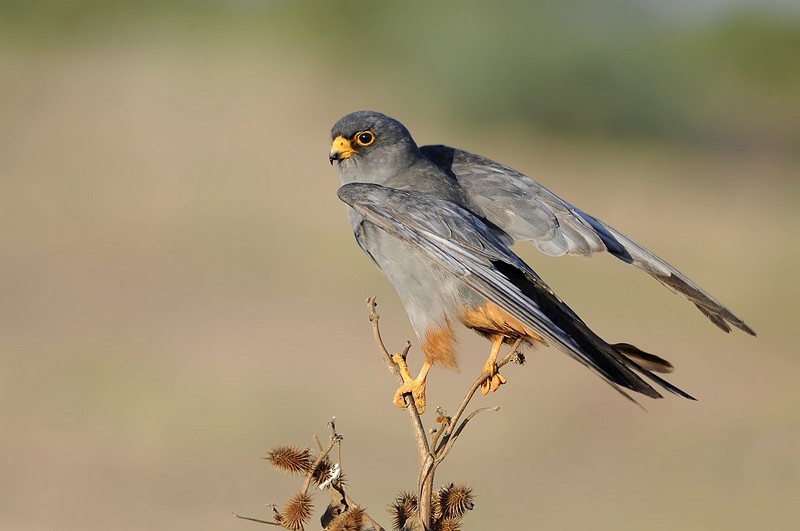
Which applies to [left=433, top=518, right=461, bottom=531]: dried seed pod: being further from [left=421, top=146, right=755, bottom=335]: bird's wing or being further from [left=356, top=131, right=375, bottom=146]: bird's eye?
[left=356, top=131, right=375, bottom=146]: bird's eye

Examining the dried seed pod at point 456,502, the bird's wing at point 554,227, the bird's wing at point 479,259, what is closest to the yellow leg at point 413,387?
the bird's wing at point 479,259

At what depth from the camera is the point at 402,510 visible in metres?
3.00

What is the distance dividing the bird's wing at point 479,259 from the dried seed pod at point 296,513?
54.8 inches

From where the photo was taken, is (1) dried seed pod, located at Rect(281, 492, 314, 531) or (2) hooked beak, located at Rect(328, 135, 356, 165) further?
(2) hooked beak, located at Rect(328, 135, 356, 165)

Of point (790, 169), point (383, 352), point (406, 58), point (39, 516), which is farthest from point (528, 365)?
point (406, 58)

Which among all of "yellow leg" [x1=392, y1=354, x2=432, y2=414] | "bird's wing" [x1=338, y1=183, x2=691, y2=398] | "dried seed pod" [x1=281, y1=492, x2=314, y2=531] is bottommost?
"dried seed pod" [x1=281, y1=492, x2=314, y2=531]

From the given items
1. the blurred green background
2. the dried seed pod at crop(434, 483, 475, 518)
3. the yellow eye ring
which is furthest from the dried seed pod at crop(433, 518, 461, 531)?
the blurred green background

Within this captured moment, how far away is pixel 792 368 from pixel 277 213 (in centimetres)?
787

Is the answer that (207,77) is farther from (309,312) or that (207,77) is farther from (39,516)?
(39,516)

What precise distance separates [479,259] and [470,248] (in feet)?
0.19

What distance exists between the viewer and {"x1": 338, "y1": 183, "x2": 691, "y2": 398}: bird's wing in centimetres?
406

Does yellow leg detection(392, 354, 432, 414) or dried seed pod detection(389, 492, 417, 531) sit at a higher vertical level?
yellow leg detection(392, 354, 432, 414)

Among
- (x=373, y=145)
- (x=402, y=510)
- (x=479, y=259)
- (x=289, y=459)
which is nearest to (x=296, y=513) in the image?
(x=289, y=459)

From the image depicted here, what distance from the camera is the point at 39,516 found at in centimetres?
899
